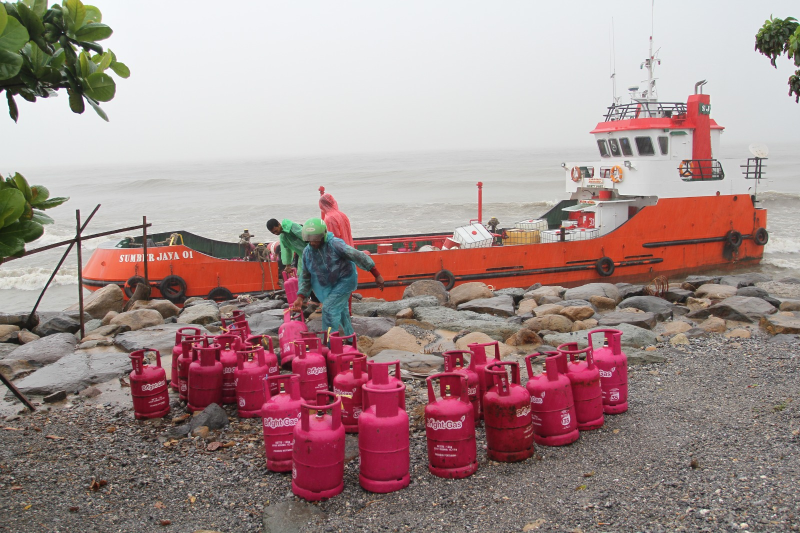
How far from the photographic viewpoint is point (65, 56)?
2.65 metres

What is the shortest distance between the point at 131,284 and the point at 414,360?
23.7 ft

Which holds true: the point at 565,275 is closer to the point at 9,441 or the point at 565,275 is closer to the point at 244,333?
the point at 244,333

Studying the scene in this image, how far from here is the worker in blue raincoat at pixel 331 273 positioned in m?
5.59

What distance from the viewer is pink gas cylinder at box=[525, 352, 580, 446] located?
386 centimetres

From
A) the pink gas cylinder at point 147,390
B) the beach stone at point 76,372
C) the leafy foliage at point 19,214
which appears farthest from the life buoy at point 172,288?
the leafy foliage at point 19,214

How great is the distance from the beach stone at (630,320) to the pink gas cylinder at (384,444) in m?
4.60

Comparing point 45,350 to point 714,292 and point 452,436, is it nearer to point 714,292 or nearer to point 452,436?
point 452,436

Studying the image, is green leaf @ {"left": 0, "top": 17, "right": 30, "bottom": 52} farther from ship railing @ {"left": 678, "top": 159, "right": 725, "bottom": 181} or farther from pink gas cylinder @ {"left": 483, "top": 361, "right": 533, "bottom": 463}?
ship railing @ {"left": 678, "top": 159, "right": 725, "bottom": 181}

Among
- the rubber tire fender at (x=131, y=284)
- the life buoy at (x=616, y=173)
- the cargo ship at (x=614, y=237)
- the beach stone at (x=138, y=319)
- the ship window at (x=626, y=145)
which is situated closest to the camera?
the beach stone at (x=138, y=319)

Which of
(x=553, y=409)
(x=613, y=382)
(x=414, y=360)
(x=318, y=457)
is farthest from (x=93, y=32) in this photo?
(x=414, y=360)

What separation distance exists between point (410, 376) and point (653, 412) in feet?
6.63

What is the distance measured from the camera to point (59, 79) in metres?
2.75

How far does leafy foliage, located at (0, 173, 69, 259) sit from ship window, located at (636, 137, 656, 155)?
505 inches

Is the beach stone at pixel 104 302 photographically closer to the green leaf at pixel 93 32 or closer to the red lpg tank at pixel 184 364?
the red lpg tank at pixel 184 364
